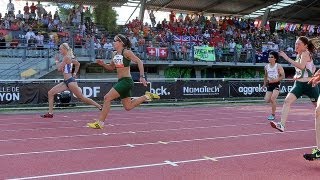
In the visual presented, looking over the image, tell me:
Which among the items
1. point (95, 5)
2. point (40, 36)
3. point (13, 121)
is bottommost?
point (13, 121)

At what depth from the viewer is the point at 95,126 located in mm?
8508

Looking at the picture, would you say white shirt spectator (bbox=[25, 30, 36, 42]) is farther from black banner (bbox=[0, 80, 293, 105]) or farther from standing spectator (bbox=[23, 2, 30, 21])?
black banner (bbox=[0, 80, 293, 105])

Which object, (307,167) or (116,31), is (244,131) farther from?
(116,31)

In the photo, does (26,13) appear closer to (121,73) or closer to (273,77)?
(273,77)

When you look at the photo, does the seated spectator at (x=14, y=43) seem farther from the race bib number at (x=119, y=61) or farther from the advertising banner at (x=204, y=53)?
the race bib number at (x=119, y=61)

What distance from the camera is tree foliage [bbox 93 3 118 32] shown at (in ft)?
96.5

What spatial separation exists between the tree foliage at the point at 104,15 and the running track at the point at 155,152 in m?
19.2

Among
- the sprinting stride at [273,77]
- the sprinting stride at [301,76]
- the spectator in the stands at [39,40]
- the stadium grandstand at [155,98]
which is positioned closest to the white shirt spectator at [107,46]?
the stadium grandstand at [155,98]

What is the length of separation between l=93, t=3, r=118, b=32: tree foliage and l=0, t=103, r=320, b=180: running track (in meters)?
19.2

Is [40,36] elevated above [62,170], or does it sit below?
above

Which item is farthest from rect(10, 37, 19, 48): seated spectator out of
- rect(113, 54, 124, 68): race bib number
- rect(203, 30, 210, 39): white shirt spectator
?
rect(113, 54, 124, 68): race bib number

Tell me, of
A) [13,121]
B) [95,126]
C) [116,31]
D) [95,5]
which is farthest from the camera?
[95,5]

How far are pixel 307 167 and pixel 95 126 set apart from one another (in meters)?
4.18

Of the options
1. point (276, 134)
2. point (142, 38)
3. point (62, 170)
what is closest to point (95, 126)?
point (62, 170)
